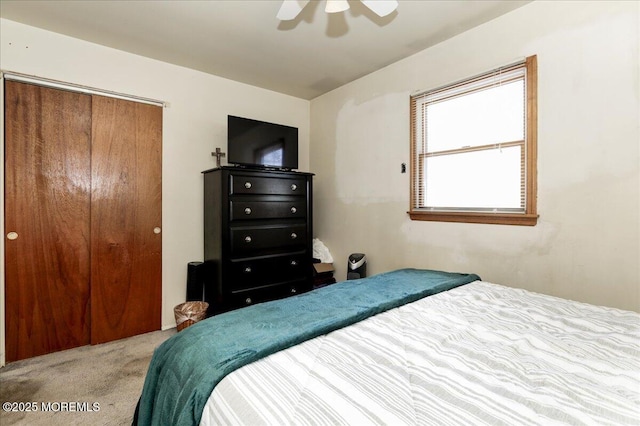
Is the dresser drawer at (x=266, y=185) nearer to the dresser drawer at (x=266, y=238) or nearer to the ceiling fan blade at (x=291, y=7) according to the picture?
the dresser drawer at (x=266, y=238)

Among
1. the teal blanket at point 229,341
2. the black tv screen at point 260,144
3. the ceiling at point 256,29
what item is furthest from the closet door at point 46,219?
the teal blanket at point 229,341

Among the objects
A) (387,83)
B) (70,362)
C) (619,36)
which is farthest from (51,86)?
(619,36)

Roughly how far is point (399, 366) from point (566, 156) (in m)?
1.80

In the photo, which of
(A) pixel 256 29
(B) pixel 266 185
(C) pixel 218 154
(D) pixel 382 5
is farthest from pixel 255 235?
(D) pixel 382 5

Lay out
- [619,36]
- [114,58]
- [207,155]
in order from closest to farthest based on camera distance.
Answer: [619,36] → [114,58] → [207,155]

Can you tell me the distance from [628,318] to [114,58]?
12.6ft

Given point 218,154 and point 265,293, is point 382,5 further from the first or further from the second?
point 265,293

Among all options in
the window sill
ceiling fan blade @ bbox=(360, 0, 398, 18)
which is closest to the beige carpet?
the window sill

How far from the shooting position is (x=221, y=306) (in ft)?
8.60

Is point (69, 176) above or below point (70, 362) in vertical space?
above

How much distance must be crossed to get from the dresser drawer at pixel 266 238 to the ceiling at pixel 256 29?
5.19ft

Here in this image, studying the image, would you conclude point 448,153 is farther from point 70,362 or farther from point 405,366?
point 70,362

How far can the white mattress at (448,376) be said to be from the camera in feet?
2.18

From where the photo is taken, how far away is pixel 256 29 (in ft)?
7.50
